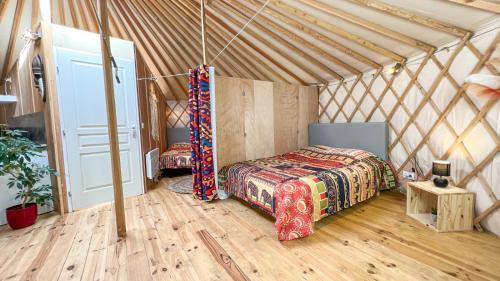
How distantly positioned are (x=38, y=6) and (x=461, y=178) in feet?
16.5

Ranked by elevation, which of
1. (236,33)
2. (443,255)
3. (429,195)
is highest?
(236,33)

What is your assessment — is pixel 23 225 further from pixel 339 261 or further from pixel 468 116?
pixel 468 116

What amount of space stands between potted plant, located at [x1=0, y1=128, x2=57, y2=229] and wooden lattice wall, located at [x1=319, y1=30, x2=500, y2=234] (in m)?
4.25

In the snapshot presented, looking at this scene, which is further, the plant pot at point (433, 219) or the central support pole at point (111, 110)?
the plant pot at point (433, 219)

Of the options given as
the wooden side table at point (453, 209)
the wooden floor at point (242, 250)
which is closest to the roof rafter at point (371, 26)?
the wooden side table at point (453, 209)

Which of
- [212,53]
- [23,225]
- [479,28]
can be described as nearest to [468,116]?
[479,28]

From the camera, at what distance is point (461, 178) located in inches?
82.3

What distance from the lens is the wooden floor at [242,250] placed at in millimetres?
1396

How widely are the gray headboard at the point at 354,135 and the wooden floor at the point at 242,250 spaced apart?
96cm

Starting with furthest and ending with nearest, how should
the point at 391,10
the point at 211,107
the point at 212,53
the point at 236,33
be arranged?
the point at 212,53 < the point at 236,33 < the point at 211,107 < the point at 391,10

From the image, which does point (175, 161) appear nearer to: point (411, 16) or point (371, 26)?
point (371, 26)

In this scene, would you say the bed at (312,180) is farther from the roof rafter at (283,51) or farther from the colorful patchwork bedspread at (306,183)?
the roof rafter at (283,51)

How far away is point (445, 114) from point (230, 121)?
99.3 inches

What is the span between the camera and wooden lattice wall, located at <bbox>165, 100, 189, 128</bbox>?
5.03 metres
